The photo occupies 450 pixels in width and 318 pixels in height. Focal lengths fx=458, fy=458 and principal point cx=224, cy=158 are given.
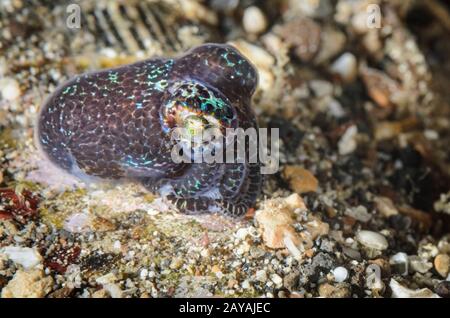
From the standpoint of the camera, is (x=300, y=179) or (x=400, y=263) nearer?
(x=400, y=263)

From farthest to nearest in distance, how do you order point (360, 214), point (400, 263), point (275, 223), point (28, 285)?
point (360, 214), point (400, 263), point (275, 223), point (28, 285)

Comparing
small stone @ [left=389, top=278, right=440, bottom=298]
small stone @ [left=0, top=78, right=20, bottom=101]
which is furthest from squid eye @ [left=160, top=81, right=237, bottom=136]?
small stone @ [left=0, top=78, right=20, bottom=101]

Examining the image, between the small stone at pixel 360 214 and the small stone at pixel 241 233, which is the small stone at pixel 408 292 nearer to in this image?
the small stone at pixel 360 214

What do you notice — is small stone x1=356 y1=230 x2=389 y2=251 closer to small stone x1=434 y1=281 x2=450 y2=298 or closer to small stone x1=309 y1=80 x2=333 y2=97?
small stone x1=434 y1=281 x2=450 y2=298

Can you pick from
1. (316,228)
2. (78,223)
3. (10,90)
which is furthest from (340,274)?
(10,90)

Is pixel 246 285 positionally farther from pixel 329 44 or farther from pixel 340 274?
pixel 329 44
